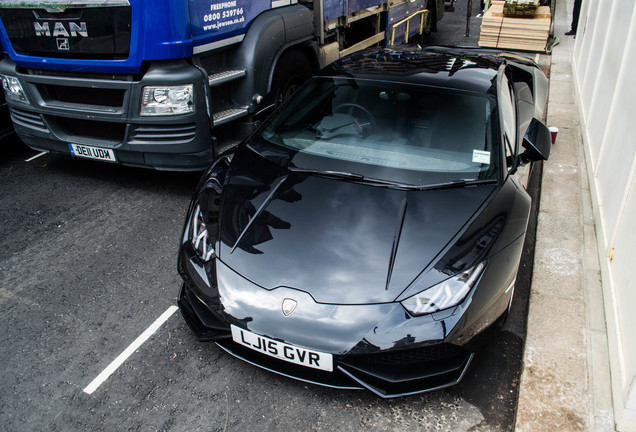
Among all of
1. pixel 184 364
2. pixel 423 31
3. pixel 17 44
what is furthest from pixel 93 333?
pixel 423 31

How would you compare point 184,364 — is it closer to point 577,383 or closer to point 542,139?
point 577,383

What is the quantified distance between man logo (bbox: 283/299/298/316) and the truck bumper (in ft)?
7.78

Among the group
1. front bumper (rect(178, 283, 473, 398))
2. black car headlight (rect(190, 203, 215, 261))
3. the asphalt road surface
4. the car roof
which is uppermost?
the car roof

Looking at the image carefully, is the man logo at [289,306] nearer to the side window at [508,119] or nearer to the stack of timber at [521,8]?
the side window at [508,119]

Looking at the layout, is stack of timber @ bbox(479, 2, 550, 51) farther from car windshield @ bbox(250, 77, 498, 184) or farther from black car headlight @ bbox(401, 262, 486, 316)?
black car headlight @ bbox(401, 262, 486, 316)

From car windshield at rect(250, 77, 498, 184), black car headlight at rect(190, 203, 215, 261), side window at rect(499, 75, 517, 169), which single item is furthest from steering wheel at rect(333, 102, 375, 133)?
black car headlight at rect(190, 203, 215, 261)

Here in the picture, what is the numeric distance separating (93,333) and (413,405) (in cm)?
189

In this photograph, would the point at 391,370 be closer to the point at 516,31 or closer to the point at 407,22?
the point at 407,22

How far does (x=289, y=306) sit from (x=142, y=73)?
271 centimetres

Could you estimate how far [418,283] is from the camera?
7.75 feet

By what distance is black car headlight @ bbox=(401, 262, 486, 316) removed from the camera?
2.29 meters

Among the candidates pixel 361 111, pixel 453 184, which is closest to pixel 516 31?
pixel 361 111

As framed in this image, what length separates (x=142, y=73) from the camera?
13.4ft

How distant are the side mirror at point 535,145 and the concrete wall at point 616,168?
54cm
